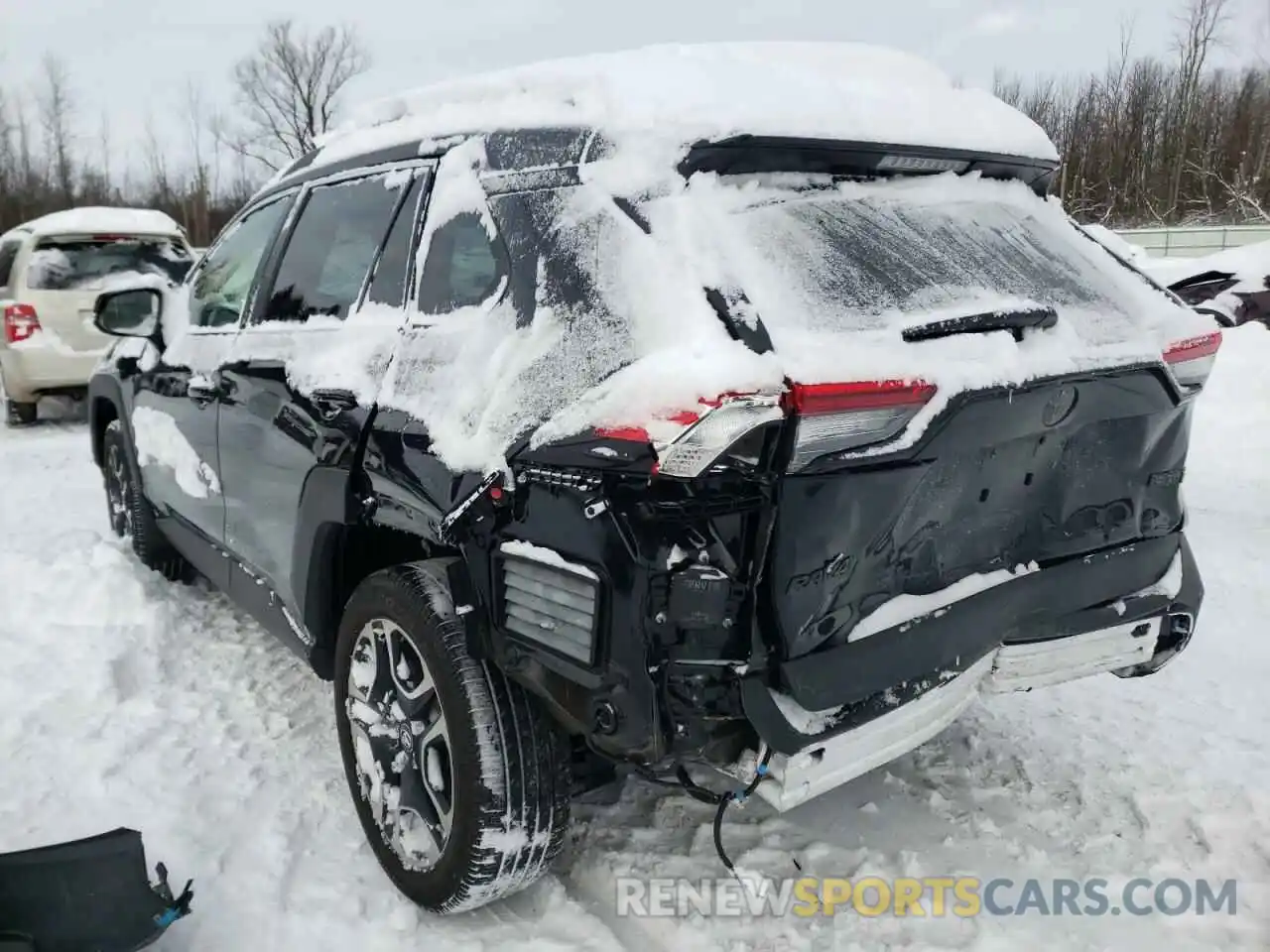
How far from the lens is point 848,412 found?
67.6 inches

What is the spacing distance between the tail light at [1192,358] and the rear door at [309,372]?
1926 millimetres

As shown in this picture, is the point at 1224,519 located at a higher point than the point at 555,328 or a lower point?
lower

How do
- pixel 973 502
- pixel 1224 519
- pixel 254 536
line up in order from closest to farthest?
pixel 973 502 → pixel 254 536 → pixel 1224 519

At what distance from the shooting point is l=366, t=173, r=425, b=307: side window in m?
2.48

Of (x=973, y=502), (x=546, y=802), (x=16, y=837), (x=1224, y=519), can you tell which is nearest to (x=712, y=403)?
(x=973, y=502)

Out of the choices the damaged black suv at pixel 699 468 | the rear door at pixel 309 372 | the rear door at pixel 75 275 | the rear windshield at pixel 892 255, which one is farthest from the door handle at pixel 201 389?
the rear door at pixel 75 275

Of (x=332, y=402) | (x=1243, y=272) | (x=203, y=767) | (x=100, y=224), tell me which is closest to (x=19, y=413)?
(x=100, y=224)

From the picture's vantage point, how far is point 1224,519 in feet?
18.6

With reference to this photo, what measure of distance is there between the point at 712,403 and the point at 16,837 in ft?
7.64

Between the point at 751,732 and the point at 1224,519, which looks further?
the point at 1224,519

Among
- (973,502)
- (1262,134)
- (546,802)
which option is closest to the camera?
(973,502)

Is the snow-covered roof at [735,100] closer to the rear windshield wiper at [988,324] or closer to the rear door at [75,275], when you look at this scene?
the rear windshield wiper at [988,324]

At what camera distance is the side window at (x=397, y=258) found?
248 cm

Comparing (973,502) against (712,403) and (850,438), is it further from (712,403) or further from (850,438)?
Answer: (712,403)
